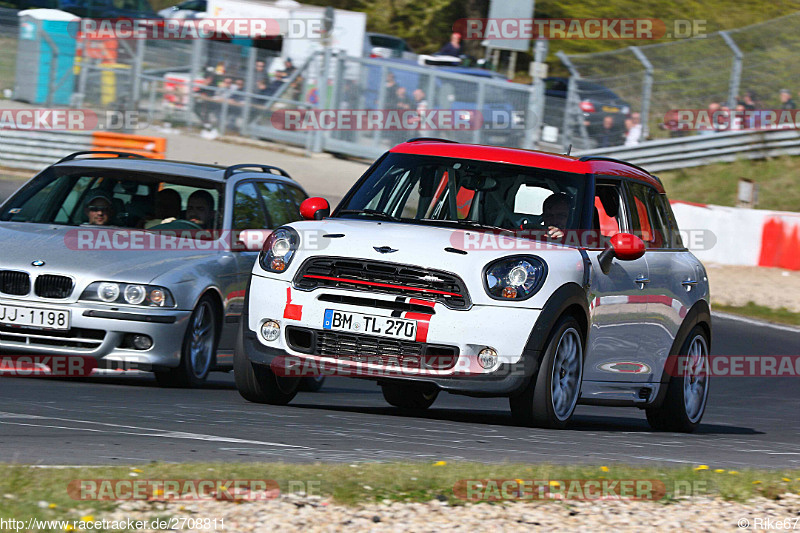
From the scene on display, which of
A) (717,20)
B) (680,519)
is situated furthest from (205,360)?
(717,20)

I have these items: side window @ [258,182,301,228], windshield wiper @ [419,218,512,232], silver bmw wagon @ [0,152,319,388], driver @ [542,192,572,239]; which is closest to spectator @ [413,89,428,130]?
side window @ [258,182,301,228]

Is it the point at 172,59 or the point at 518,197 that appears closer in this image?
the point at 518,197

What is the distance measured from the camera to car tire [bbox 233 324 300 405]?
26.8ft

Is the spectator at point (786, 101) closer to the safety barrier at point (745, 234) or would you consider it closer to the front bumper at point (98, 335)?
the safety barrier at point (745, 234)

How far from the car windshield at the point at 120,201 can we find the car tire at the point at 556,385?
347 cm

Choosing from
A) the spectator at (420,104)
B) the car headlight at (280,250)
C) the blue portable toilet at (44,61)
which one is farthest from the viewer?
the spectator at (420,104)

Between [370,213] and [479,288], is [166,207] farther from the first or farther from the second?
[479,288]

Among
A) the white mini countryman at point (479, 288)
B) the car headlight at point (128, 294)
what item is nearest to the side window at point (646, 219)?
the white mini countryman at point (479, 288)

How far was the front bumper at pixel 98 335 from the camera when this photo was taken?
907cm

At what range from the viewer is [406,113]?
29078 mm

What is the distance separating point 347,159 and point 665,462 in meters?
24.6

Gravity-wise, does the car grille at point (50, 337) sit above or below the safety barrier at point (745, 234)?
below

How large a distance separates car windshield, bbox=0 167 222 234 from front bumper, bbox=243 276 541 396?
2.96 m

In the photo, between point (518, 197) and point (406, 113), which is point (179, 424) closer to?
point (518, 197)
